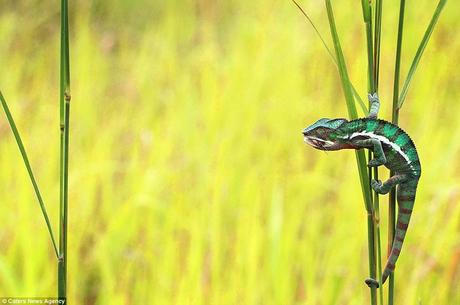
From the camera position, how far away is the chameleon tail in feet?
2.88

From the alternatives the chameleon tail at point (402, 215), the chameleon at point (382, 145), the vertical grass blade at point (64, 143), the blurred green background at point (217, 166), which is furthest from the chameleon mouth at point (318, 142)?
the blurred green background at point (217, 166)

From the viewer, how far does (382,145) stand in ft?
2.81

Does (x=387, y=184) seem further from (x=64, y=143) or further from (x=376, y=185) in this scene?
(x=64, y=143)

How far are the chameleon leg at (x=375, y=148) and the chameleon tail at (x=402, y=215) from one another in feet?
0.15

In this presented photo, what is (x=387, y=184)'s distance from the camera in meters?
0.86

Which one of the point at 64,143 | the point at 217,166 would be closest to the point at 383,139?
the point at 64,143

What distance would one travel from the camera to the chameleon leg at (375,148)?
0.85 metres

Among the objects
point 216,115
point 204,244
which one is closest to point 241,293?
point 204,244

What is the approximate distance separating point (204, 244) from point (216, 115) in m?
0.81

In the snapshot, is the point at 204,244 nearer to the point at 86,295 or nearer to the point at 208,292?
the point at 208,292

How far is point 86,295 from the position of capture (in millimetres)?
2455

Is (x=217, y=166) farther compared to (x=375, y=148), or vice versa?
(x=217, y=166)

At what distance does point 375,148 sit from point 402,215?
0.33 ft

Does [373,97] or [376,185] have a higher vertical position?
[373,97]
